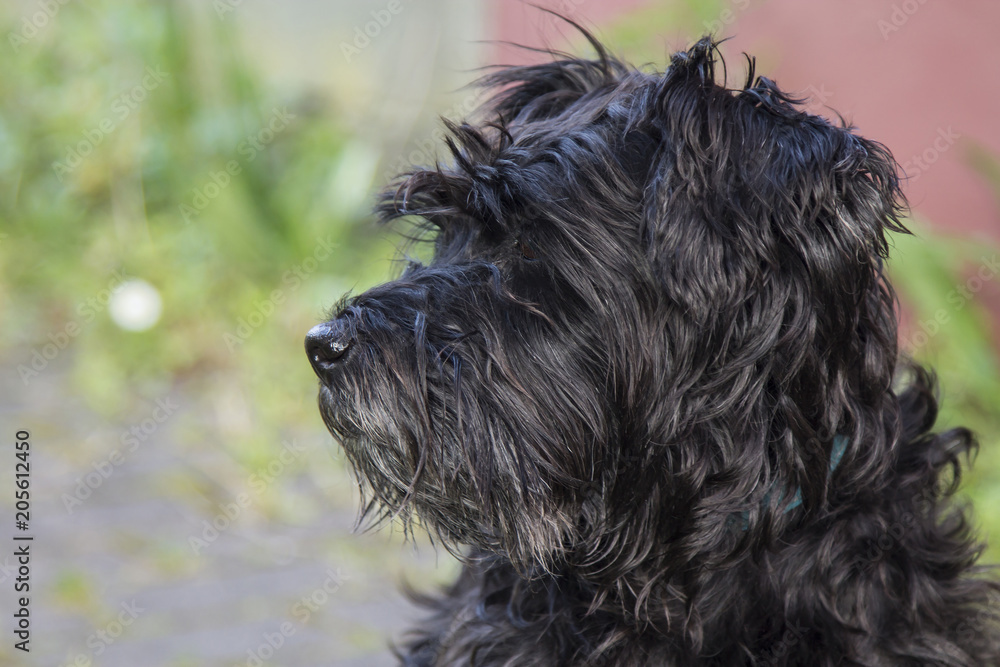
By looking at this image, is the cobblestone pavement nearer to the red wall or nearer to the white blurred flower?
the white blurred flower

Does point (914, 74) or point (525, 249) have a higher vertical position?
point (914, 74)

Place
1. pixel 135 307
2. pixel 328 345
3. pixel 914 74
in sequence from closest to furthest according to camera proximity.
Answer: pixel 328 345
pixel 914 74
pixel 135 307

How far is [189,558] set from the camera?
3.83 m

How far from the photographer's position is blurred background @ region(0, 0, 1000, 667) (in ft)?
12.0

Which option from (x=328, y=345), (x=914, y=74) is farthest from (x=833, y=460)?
(x=914, y=74)

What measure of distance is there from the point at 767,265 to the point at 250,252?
4.28 m

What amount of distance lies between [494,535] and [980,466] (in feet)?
9.16

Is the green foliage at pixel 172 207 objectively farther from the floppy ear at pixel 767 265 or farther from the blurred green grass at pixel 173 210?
the floppy ear at pixel 767 265

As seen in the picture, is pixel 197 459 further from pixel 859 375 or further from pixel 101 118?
pixel 859 375

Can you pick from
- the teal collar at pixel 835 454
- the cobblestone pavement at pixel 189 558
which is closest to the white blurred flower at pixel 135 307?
the cobblestone pavement at pixel 189 558

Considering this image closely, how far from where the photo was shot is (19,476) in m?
4.32

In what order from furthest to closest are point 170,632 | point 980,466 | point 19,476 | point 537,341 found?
point 19,476
point 980,466
point 170,632
point 537,341

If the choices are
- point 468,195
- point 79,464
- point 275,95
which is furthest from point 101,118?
point 468,195

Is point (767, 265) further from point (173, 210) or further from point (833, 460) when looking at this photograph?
point (173, 210)
